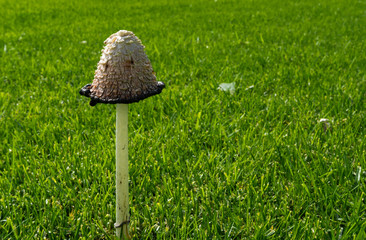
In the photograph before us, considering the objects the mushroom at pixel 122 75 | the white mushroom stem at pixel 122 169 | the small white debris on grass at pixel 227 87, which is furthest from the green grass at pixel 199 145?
the mushroom at pixel 122 75

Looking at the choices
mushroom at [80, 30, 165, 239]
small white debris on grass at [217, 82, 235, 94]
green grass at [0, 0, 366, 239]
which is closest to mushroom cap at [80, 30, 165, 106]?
mushroom at [80, 30, 165, 239]

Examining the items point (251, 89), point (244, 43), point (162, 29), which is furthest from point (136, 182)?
point (162, 29)

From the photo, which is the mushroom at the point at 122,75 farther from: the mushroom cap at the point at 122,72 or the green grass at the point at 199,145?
the green grass at the point at 199,145

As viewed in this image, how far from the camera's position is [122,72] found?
4.49ft

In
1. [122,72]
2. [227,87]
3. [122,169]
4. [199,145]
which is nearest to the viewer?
[122,72]

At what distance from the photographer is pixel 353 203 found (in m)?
1.98

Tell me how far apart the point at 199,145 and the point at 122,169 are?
1177 millimetres

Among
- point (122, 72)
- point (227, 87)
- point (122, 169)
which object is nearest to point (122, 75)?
point (122, 72)

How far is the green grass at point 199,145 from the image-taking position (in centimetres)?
191

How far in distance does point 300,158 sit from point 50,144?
5.74 ft

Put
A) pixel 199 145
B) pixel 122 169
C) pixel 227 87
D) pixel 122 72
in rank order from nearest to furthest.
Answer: pixel 122 72 → pixel 122 169 → pixel 199 145 → pixel 227 87

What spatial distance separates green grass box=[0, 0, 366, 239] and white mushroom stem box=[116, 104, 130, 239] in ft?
0.61

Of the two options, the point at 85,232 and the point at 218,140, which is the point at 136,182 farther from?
the point at 218,140

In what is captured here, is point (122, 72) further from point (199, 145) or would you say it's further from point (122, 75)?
point (199, 145)
